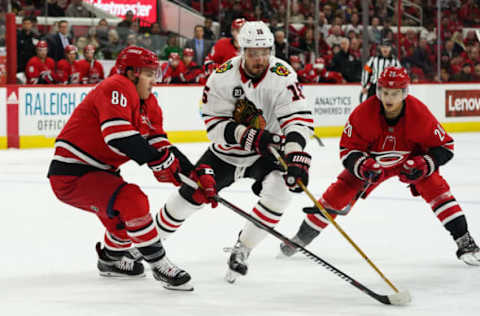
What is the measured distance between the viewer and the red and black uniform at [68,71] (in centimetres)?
998

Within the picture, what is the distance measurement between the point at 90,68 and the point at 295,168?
722 cm

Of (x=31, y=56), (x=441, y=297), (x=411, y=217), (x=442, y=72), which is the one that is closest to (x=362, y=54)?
(x=442, y=72)

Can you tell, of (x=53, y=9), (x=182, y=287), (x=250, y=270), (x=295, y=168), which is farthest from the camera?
(x=53, y=9)

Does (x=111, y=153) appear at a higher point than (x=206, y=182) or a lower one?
higher

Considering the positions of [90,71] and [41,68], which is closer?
[41,68]

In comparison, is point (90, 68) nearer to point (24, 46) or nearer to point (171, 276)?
point (24, 46)

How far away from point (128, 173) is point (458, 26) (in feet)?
24.2

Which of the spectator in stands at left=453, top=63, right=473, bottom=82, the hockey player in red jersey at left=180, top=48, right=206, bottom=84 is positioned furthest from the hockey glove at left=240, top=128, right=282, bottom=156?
the spectator in stands at left=453, top=63, right=473, bottom=82

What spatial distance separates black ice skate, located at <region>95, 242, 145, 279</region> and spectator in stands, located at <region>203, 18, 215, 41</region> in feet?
26.8

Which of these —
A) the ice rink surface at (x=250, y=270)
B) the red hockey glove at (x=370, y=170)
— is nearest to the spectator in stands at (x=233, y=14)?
the ice rink surface at (x=250, y=270)

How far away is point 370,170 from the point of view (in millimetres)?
3812

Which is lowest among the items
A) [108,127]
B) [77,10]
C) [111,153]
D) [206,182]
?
[206,182]

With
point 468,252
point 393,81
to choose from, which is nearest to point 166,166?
point 393,81

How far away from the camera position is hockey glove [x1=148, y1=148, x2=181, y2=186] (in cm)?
328
